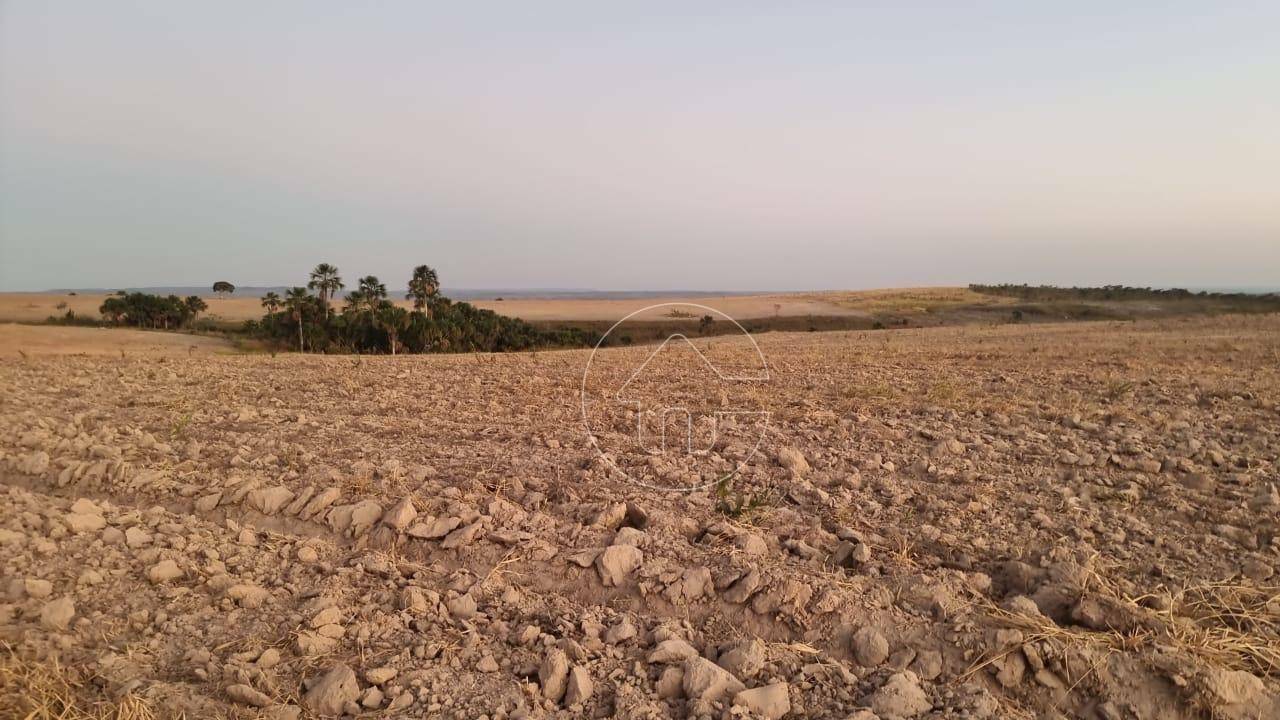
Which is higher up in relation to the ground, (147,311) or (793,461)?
(147,311)

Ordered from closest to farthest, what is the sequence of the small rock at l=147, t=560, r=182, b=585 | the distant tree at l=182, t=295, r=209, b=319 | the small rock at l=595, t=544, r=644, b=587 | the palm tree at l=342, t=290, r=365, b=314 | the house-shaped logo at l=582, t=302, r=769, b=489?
the small rock at l=147, t=560, r=182, b=585 < the small rock at l=595, t=544, r=644, b=587 < the house-shaped logo at l=582, t=302, r=769, b=489 < the palm tree at l=342, t=290, r=365, b=314 < the distant tree at l=182, t=295, r=209, b=319

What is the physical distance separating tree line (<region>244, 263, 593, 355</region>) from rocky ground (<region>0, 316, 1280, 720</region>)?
22429mm

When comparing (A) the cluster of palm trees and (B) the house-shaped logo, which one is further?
(A) the cluster of palm trees

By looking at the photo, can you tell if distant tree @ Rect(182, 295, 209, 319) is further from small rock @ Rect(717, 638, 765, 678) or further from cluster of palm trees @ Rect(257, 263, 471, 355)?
small rock @ Rect(717, 638, 765, 678)

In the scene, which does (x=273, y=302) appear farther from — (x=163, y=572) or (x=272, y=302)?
(x=163, y=572)

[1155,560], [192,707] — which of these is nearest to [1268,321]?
[1155,560]

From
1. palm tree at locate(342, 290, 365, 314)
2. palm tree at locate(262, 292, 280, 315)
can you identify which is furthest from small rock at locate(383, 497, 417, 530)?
palm tree at locate(262, 292, 280, 315)

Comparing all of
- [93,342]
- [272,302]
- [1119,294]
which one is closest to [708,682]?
[93,342]

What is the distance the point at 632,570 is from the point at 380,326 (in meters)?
28.9

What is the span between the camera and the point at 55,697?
7.71 ft

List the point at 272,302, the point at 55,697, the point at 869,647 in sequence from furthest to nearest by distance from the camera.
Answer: the point at 272,302 → the point at 869,647 → the point at 55,697

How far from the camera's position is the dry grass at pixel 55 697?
7.52 feet

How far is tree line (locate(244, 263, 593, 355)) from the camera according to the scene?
2897cm

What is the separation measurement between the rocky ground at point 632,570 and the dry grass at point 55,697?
0.01 meters
